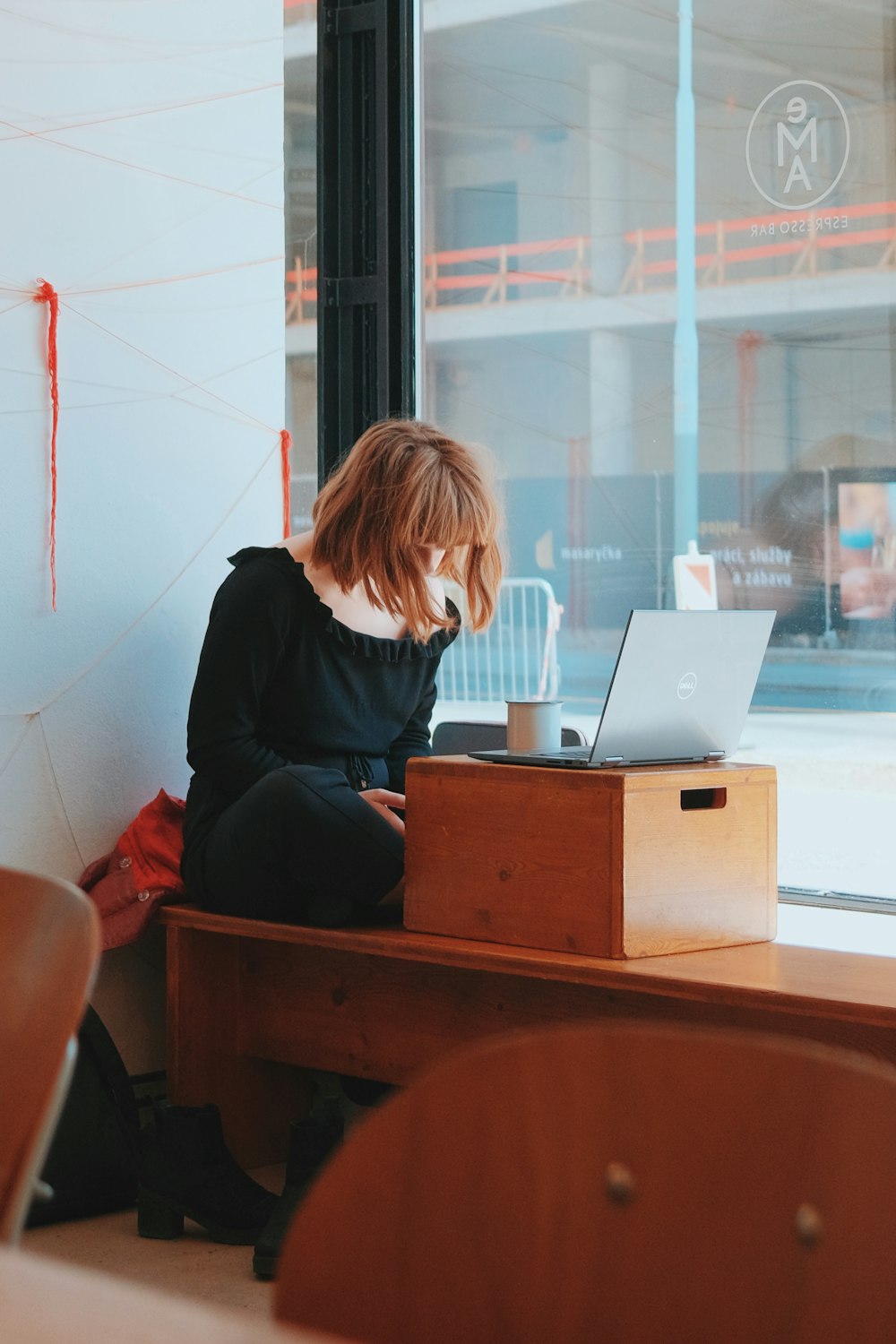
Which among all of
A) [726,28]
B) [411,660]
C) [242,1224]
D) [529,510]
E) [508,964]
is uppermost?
[726,28]

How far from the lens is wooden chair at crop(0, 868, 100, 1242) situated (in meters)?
0.82

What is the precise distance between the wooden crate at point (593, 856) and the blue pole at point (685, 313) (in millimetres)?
672

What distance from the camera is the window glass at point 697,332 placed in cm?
257

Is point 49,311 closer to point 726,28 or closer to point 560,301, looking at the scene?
point 560,301

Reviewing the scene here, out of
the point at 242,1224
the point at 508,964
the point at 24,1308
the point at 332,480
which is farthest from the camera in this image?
the point at 332,480

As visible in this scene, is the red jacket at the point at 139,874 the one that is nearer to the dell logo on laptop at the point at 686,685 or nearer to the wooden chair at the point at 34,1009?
the dell logo on laptop at the point at 686,685

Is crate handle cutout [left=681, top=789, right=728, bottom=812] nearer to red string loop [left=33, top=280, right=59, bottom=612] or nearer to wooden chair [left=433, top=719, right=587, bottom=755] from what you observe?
wooden chair [left=433, top=719, right=587, bottom=755]

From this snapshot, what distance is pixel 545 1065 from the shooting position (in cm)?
64

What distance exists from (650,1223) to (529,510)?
2.46 m

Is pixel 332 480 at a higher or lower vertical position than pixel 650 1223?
higher

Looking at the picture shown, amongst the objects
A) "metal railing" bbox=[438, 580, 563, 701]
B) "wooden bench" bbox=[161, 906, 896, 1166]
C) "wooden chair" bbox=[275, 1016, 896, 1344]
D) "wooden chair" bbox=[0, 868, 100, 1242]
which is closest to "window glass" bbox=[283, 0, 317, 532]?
"metal railing" bbox=[438, 580, 563, 701]

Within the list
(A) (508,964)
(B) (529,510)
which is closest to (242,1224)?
(A) (508,964)

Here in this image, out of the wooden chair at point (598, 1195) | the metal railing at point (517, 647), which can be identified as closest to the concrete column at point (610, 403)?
the metal railing at point (517, 647)

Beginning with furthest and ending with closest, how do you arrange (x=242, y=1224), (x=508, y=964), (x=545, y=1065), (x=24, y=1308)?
(x=242, y=1224), (x=508, y=964), (x=545, y=1065), (x=24, y=1308)
